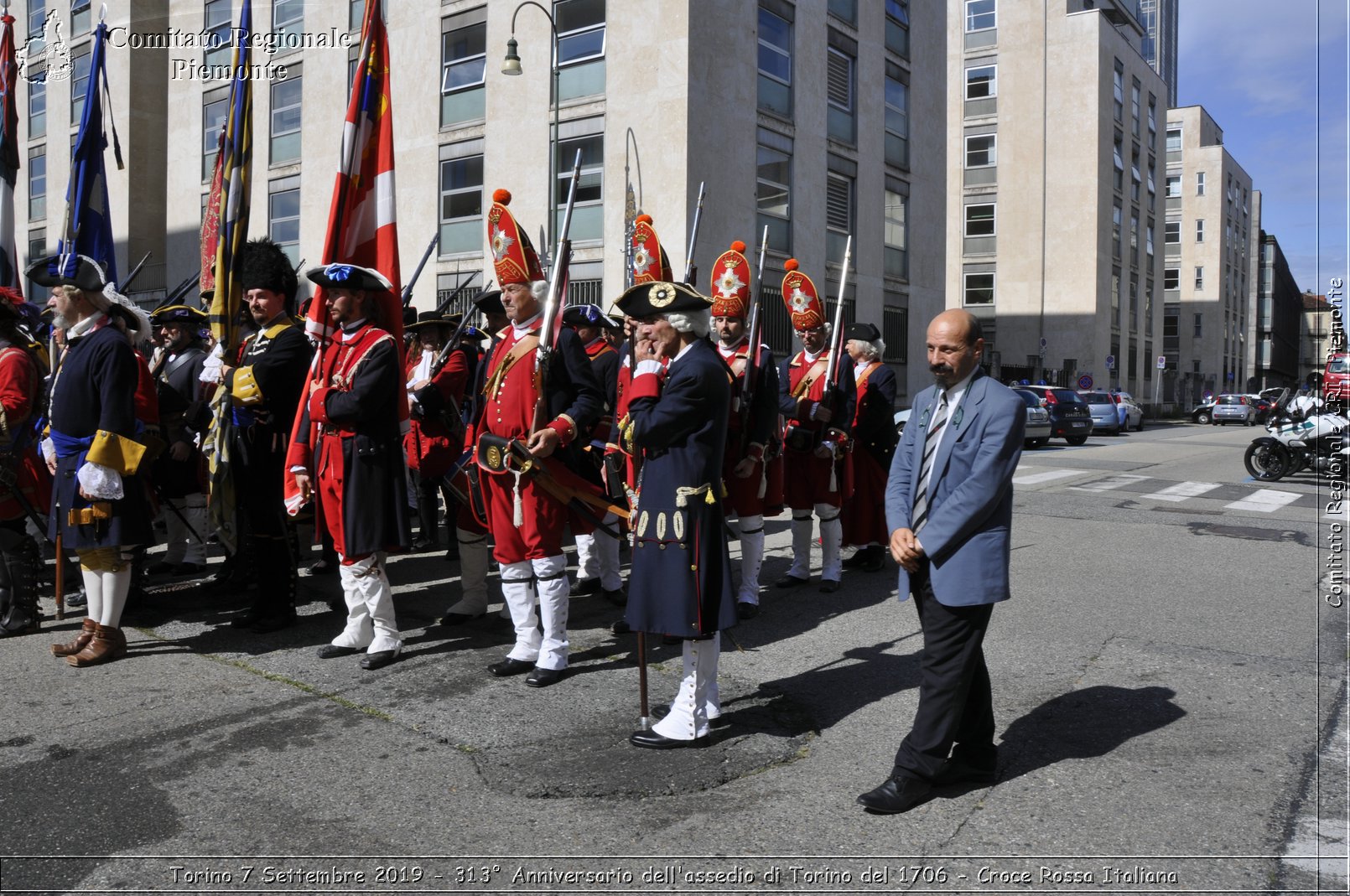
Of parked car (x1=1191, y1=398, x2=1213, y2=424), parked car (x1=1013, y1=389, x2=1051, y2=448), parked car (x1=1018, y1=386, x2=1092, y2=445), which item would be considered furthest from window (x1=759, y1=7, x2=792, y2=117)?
parked car (x1=1191, y1=398, x2=1213, y2=424)

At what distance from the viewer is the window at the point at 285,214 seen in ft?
94.9

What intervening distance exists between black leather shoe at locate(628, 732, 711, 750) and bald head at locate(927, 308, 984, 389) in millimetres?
1822

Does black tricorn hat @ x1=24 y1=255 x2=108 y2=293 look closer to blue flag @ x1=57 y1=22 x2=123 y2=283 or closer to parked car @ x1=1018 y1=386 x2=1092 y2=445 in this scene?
blue flag @ x1=57 y1=22 x2=123 y2=283

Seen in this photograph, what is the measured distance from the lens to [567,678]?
17.9 ft

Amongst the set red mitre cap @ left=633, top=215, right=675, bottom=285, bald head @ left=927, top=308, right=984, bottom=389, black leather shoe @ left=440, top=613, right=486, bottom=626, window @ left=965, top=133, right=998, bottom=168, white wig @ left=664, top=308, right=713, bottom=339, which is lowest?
black leather shoe @ left=440, top=613, right=486, bottom=626

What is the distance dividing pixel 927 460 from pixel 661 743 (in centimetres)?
161

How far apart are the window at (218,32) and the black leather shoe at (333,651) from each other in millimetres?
→ 27598

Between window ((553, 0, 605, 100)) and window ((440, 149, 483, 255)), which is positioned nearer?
window ((553, 0, 605, 100))

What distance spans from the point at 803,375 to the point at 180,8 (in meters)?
30.8

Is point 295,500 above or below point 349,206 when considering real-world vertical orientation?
below

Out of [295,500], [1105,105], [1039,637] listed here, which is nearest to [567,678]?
[295,500]

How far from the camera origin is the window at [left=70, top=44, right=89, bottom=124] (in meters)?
33.7

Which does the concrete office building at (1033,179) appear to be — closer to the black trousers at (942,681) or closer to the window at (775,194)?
the window at (775,194)

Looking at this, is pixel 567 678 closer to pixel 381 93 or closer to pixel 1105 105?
pixel 381 93
